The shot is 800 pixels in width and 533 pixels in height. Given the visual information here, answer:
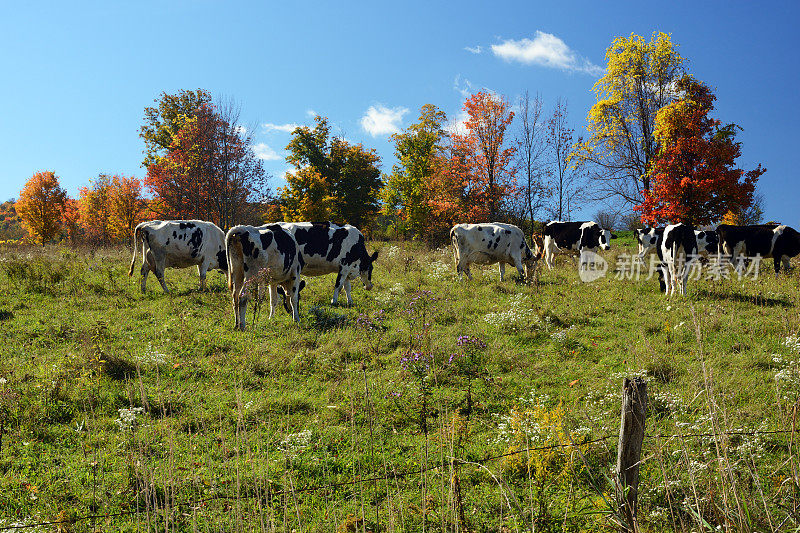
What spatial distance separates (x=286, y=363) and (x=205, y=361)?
134cm

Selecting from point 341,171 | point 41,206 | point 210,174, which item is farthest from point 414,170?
point 41,206

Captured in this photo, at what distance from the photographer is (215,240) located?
14.8 meters

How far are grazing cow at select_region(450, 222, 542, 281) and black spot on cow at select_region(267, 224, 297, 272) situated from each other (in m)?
6.78

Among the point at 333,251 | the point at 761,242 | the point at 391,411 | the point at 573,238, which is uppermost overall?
the point at 573,238

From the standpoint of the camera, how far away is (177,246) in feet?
45.9

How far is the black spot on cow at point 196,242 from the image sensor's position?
559 inches

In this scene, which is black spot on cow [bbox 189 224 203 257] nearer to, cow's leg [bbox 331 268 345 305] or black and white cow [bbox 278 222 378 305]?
black and white cow [bbox 278 222 378 305]

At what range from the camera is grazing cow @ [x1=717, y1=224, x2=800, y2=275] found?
1619cm

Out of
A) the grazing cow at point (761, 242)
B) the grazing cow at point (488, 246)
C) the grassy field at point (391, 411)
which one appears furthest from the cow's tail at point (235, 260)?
the grazing cow at point (761, 242)

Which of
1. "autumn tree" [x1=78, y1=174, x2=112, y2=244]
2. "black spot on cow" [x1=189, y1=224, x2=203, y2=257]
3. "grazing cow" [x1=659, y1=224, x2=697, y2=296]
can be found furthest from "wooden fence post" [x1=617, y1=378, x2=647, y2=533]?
"autumn tree" [x1=78, y1=174, x2=112, y2=244]

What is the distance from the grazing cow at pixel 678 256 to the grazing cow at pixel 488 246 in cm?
433

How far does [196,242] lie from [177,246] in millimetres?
557

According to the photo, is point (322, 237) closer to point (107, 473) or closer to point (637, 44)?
point (107, 473)

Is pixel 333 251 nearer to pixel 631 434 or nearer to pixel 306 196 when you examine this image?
pixel 631 434
